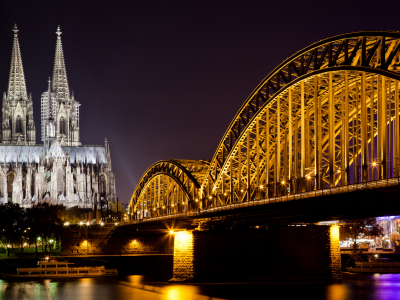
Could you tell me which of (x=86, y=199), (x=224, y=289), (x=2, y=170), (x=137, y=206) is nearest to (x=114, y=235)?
(x=137, y=206)

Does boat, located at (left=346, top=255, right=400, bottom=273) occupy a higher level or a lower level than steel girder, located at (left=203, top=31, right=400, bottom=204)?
lower

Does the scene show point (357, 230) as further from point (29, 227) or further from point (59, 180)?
point (59, 180)

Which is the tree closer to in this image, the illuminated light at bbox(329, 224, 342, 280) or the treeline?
the illuminated light at bbox(329, 224, 342, 280)

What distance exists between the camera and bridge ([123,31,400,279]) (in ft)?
132

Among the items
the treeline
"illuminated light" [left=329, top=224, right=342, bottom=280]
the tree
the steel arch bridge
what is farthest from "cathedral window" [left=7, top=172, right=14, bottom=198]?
"illuminated light" [left=329, top=224, right=342, bottom=280]

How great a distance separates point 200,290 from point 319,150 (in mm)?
18392

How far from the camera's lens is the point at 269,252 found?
6694 cm

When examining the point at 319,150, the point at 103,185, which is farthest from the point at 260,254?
the point at 103,185

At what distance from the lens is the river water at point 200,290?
56.5m

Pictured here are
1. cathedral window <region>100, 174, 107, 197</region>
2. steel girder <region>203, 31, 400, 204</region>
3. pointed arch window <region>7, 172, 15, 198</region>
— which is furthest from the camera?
cathedral window <region>100, 174, 107, 197</region>

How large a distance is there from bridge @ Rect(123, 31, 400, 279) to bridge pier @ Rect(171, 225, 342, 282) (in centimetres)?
16

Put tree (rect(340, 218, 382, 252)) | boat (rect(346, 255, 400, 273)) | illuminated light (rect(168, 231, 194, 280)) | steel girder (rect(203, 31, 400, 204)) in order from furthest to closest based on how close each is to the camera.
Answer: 1. tree (rect(340, 218, 382, 252))
2. boat (rect(346, 255, 400, 273))
3. illuminated light (rect(168, 231, 194, 280))
4. steel girder (rect(203, 31, 400, 204))

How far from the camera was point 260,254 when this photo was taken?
67188 mm

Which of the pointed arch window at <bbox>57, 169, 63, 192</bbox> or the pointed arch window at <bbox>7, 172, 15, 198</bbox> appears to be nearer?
the pointed arch window at <bbox>57, 169, 63, 192</bbox>
